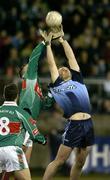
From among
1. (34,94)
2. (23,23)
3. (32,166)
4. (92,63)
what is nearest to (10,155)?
(34,94)

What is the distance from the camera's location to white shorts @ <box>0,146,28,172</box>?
12078 millimetres

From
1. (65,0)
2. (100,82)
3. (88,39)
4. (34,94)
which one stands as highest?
(65,0)

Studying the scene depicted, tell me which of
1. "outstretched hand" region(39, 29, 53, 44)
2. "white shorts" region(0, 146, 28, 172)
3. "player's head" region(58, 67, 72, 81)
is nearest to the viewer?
"white shorts" region(0, 146, 28, 172)

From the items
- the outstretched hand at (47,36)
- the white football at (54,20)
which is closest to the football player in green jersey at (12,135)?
the outstretched hand at (47,36)

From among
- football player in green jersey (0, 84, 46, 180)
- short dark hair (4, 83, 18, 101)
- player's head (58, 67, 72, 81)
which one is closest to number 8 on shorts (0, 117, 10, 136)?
football player in green jersey (0, 84, 46, 180)

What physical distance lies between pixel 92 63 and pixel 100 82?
1.54 metres

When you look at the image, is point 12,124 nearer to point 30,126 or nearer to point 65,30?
point 30,126

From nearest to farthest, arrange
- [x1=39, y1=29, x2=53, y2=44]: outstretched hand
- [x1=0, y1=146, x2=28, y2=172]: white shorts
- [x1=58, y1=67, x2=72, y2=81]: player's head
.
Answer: [x1=0, y1=146, x2=28, y2=172]: white shorts, [x1=39, y1=29, x2=53, y2=44]: outstretched hand, [x1=58, y1=67, x2=72, y2=81]: player's head

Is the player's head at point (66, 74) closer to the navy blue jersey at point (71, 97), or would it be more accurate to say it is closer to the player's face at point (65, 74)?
the player's face at point (65, 74)

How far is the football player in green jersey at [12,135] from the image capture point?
39.7 feet

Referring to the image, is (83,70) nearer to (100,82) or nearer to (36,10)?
(100,82)

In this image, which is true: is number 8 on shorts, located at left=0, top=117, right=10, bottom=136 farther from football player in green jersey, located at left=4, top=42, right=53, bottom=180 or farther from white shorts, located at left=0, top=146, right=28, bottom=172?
football player in green jersey, located at left=4, top=42, right=53, bottom=180

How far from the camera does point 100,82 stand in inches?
802

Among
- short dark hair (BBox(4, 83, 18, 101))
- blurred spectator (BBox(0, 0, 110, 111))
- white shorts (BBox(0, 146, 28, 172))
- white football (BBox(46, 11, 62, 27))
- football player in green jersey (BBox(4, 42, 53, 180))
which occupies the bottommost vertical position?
white shorts (BBox(0, 146, 28, 172))
